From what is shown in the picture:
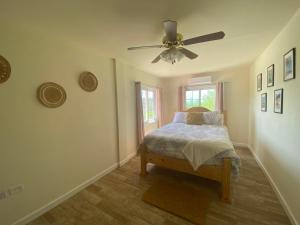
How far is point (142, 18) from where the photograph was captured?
1.46 metres

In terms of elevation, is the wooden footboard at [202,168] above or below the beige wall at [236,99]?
below

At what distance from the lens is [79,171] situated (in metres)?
→ 2.15

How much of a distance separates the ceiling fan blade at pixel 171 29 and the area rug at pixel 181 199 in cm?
205

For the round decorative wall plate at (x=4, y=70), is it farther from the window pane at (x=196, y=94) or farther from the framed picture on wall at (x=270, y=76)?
the window pane at (x=196, y=94)

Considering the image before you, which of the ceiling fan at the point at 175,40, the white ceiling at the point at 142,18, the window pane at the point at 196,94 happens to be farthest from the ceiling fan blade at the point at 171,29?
the window pane at the point at 196,94

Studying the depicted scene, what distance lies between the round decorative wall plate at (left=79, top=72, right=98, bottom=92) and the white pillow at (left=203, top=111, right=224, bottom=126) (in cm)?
274

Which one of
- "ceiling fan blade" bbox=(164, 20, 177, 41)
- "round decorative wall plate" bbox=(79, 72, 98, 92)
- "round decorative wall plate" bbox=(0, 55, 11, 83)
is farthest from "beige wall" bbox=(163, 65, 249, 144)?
"round decorative wall plate" bbox=(0, 55, 11, 83)

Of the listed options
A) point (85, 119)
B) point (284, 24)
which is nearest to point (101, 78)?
point (85, 119)

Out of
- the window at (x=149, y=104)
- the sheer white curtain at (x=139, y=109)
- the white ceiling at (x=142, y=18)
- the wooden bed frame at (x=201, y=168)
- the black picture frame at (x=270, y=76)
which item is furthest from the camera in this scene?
the window at (x=149, y=104)

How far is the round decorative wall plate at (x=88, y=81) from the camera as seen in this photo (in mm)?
2158

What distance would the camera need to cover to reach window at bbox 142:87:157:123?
4.15 m

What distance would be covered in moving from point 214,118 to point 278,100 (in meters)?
1.66

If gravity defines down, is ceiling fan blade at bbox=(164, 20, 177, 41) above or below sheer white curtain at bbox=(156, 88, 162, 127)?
above

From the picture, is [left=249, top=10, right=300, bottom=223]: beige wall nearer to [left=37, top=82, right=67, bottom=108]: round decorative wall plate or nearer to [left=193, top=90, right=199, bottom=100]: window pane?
[left=193, top=90, right=199, bottom=100]: window pane
